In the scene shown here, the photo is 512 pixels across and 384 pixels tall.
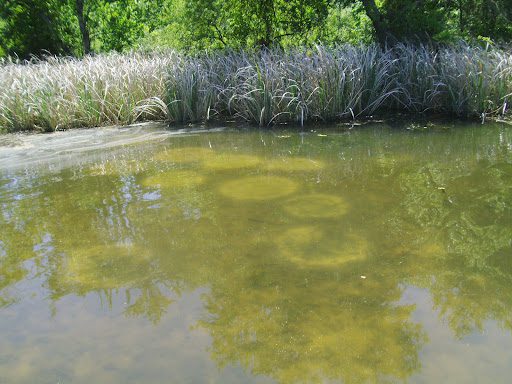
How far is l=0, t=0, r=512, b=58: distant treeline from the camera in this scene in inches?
384

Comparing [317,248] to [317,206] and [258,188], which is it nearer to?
[317,206]

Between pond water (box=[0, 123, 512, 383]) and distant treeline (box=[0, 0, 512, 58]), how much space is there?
4450mm

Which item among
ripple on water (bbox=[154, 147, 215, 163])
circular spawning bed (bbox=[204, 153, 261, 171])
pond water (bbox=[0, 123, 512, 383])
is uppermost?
ripple on water (bbox=[154, 147, 215, 163])

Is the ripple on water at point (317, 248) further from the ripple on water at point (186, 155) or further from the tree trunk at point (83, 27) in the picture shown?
the tree trunk at point (83, 27)

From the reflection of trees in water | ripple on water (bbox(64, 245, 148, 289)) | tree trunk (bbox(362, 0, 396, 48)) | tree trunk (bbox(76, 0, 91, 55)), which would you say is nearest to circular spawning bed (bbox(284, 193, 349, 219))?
the reflection of trees in water

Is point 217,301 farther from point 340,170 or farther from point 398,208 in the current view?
point 340,170

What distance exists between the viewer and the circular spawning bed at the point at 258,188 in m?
4.86

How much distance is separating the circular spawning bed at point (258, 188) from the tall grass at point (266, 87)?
2.99 m

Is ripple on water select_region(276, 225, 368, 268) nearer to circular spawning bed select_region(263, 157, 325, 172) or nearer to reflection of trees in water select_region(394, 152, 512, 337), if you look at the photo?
reflection of trees in water select_region(394, 152, 512, 337)

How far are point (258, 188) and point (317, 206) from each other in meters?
0.81

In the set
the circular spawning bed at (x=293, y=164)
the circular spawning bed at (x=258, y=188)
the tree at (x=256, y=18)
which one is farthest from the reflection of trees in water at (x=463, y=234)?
the tree at (x=256, y=18)

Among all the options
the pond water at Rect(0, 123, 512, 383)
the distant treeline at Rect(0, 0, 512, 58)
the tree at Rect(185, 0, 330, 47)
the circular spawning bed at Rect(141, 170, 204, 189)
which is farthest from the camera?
the tree at Rect(185, 0, 330, 47)

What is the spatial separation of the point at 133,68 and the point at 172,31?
11.0 feet

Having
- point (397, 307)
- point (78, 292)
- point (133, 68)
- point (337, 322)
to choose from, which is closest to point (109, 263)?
point (78, 292)
